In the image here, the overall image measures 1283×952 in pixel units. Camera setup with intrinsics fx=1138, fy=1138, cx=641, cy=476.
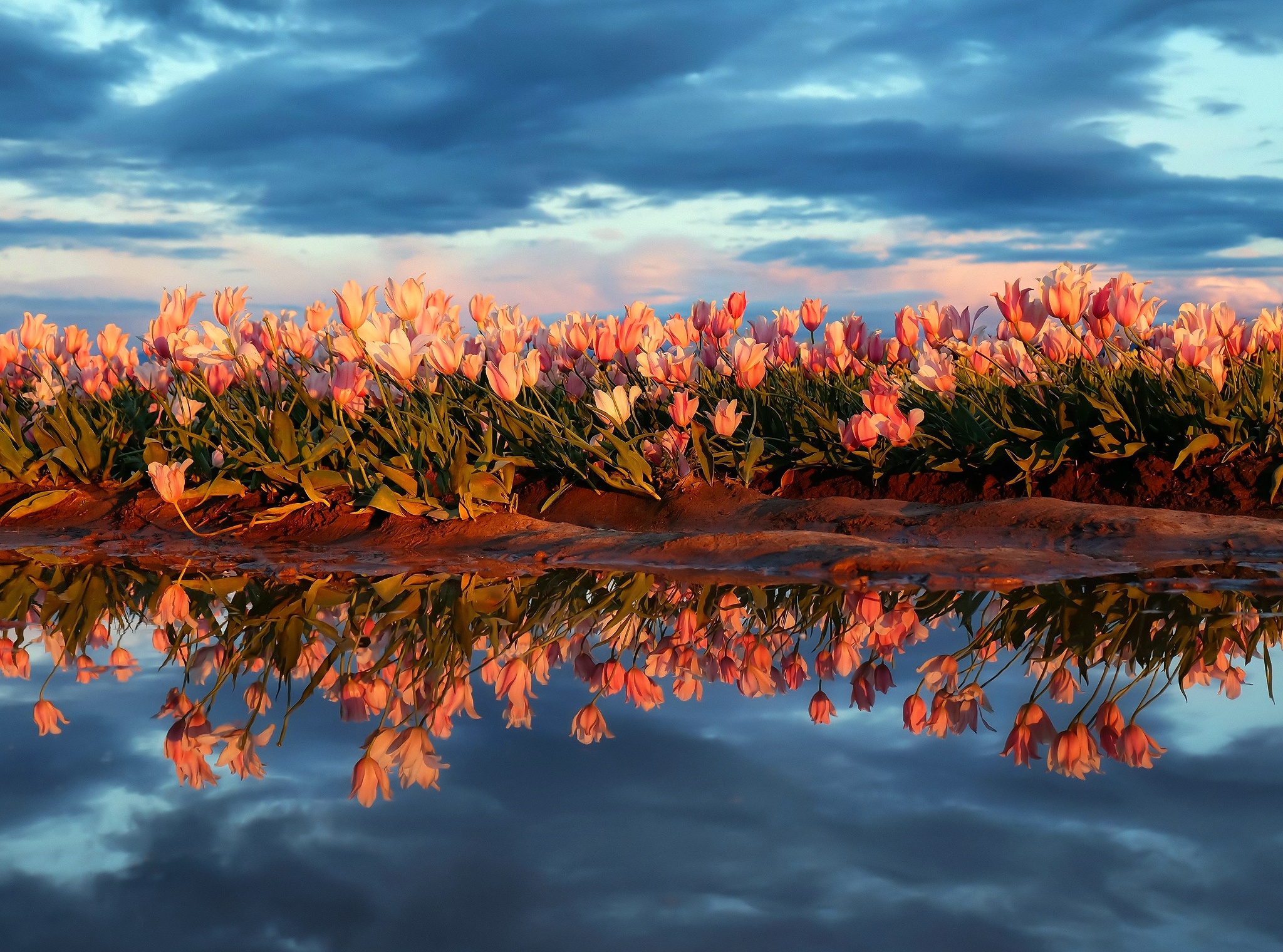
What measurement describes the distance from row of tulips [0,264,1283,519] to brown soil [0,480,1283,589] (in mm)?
216

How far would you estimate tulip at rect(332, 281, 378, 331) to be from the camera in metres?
5.56

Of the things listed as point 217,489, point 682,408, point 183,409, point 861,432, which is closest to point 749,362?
point 682,408

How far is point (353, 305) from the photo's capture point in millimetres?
5582

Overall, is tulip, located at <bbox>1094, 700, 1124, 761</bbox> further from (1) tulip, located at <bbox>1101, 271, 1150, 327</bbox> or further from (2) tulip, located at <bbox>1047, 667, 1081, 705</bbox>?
(1) tulip, located at <bbox>1101, 271, 1150, 327</bbox>

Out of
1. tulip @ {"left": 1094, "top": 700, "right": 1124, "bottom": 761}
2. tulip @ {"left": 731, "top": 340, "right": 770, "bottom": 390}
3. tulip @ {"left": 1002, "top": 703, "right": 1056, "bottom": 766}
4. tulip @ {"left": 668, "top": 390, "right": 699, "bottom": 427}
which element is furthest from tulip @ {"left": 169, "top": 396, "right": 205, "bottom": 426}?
tulip @ {"left": 1094, "top": 700, "right": 1124, "bottom": 761}

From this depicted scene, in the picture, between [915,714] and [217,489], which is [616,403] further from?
[915,714]

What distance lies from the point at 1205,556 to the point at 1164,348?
1.95 meters

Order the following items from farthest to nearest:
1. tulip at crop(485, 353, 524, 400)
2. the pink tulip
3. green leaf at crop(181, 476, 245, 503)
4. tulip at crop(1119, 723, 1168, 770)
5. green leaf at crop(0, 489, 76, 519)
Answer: green leaf at crop(0, 489, 76, 519)
green leaf at crop(181, 476, 245, 503)
the pink tulip
tulip at crop(485, 353, 524, 400)
tulip at crop(1119, 723, 1168, 770)

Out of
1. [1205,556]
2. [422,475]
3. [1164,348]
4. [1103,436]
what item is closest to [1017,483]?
[1103,436]

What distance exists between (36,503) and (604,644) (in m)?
5.31

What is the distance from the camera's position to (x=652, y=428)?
25.1ft

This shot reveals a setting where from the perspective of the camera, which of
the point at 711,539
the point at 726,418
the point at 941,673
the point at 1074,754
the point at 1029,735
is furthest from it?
the point at 726,418

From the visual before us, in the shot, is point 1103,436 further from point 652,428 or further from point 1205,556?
point 652,428

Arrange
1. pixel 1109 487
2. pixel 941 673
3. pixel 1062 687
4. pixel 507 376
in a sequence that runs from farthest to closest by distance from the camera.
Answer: pixel 1109 487
pixel 507 376
pixel 941 673
pixel 1062 687
